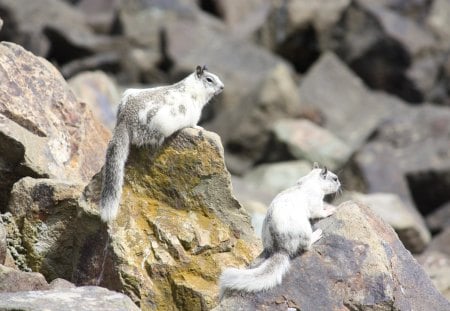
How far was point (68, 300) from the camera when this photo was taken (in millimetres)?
8984

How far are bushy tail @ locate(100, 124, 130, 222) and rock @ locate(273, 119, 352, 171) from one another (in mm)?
14373

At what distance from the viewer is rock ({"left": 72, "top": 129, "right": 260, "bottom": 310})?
11.0 m

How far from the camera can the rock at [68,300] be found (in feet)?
28.6

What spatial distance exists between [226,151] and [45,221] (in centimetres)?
1456

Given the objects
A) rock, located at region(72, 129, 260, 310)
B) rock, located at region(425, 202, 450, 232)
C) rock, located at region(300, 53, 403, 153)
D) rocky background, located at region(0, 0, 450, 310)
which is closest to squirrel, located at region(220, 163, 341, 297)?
rocky background, located at region(0, 0, 450, 310)

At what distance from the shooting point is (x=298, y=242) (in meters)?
10.2

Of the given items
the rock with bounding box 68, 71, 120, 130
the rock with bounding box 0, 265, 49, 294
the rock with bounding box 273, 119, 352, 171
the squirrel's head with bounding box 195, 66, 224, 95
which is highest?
the rock with bounding box 273, 119, 352, 171

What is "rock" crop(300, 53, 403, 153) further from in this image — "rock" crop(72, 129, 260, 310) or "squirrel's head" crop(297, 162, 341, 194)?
"rock" crop(72, 129, 260, 310)

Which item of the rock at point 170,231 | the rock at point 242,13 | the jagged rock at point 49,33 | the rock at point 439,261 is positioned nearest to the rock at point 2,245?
the rock at point 170,231

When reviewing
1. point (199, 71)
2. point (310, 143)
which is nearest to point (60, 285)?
point (199, 71)

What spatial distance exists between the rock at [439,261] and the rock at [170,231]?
113 inches

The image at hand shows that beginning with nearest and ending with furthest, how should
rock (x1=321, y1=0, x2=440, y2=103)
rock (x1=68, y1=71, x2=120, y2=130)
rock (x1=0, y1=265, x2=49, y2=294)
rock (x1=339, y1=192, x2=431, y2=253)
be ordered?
rock (x1=0, y1=265, x2=49, y2=294), rock (x1=339, y1=192, x2=431, y2=253), rock (x1=68, y1=71, x2=120, y2=130), rock (x1=321, y1=0, x2=440, y2=103)

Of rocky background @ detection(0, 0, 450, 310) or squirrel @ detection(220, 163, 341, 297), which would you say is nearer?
squirrel @ detection(220, 163, 341, 297)

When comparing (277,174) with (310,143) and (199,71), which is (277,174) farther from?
(199,71)
